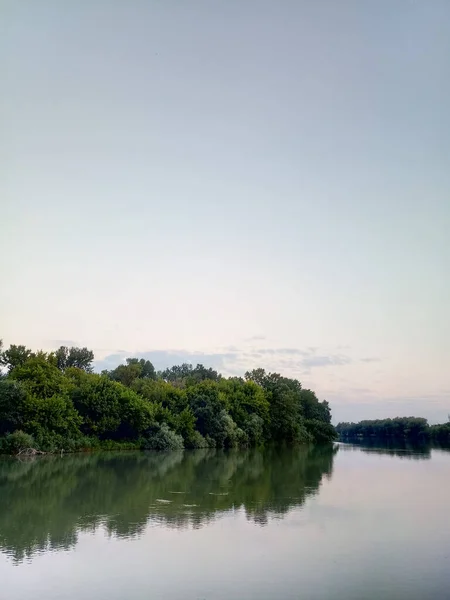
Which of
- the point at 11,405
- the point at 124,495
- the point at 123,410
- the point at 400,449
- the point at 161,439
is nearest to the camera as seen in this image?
the point at 124,495

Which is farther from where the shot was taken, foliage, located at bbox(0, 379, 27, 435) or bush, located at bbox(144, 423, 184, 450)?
bush, located at bbox(144, 423, 184, 450)

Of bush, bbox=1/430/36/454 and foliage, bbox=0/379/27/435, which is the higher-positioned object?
foliage, bbox=0/379/27/435

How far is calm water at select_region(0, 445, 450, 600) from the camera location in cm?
1027

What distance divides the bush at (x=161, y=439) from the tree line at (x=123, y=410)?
0.09m

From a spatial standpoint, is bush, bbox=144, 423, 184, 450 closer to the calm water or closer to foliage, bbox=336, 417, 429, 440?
the calm water

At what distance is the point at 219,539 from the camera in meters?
14.1

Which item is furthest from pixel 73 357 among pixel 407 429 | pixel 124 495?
pixel 407 429

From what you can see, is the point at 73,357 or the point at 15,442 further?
the point at 73,357

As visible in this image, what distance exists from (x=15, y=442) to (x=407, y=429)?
122816mm

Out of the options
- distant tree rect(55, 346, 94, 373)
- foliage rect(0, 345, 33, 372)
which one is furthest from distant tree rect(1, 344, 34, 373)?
distant tree rect(55, 346, 94, 373)

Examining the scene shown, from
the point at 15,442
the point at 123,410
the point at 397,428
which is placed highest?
the point at 123,410

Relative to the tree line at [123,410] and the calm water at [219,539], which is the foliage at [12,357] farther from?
the calm water at [219,539]

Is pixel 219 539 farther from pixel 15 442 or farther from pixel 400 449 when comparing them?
pixel 400 449

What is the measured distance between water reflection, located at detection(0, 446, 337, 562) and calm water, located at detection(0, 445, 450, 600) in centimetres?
6
